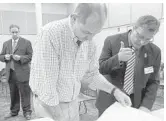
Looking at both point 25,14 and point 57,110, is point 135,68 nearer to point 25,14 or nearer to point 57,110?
point 57,110

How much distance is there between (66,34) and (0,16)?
5.14 meters

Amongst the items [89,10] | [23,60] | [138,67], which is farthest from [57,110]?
[23,60]

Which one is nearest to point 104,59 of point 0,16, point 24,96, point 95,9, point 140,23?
point 140,23

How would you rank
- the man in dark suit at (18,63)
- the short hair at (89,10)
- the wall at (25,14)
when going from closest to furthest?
1. the short hair at (89,10)
2. the man in dark suit at (18,63)
3. the wall at (25,14)

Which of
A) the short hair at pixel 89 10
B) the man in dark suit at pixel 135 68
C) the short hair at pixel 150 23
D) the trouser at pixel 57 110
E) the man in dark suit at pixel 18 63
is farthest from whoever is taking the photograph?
the man in dark suit at pixel 18 63

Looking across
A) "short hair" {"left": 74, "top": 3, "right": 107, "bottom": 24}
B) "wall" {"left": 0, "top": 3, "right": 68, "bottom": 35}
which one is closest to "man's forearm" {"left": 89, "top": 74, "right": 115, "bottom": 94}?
"short hair" {"left": 74, "top": 3, "right": 107, "bottom": 24}

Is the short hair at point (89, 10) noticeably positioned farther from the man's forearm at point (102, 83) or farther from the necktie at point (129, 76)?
the necktie at point (129, 76)

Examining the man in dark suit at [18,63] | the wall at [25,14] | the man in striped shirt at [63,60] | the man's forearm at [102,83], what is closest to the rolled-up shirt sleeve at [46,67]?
the man in striped shirt at [63,60]

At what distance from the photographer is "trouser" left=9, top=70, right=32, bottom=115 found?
2.61 meters

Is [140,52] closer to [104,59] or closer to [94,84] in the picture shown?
[104,59]

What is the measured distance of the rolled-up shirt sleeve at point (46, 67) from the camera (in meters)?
0.79

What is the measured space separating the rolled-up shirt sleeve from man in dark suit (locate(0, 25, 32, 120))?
5.78 ft

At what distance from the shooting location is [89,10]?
71cm

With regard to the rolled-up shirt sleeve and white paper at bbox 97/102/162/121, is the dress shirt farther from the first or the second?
white paper at bbox 97/102/162/121
